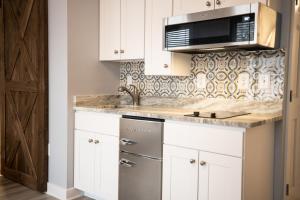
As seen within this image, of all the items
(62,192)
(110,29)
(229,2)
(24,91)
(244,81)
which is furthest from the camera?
(24,91)

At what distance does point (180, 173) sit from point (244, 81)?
966mm

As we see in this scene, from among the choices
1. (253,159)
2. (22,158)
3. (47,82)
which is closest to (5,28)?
(47,82)

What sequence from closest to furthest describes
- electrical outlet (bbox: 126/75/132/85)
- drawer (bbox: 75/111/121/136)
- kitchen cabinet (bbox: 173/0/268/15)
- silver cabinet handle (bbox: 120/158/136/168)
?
kitchen cabinet (bbox: 173/0/268/15) < silver cabinet handle (bbox: 120/158/136/168) < drawer (bbox: 75/111/121/136) < electrical outlet (bbox: 126/75/132/85)

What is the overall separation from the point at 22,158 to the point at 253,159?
2495mm

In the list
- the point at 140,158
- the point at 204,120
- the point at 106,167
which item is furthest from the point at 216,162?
the point at 106,167

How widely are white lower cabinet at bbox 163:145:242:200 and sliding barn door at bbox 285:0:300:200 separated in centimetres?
74

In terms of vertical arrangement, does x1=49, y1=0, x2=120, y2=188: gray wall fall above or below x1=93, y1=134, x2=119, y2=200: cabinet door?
above

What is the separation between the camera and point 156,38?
2771mm

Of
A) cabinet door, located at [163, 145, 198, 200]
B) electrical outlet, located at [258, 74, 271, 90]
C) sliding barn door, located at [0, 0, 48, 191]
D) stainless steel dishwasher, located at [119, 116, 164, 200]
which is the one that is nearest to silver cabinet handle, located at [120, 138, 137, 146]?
stainless steel dishwasher, located at [119, 116, 164, 200]

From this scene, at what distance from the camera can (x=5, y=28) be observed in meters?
3.54

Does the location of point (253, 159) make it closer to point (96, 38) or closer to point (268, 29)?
point (268, 29)

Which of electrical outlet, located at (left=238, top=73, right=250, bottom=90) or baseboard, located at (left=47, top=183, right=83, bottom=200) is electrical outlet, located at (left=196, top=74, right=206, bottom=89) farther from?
baseboard, located at (left=47, top=183, right=83, bottom=200)

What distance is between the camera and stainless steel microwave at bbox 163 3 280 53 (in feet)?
6.76

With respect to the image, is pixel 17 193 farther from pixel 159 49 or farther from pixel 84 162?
pixel 159 49
